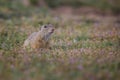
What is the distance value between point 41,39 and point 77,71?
11.9 feet

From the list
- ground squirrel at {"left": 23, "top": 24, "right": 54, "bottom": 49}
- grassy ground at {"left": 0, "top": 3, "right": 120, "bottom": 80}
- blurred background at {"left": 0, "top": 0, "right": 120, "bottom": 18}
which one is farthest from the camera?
blurred background at {"left": 0, "top": 0, "right": 120, "bottom": 18}

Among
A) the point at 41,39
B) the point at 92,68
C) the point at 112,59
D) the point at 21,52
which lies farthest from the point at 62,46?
the point at 92,68

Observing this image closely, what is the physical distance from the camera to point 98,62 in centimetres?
866

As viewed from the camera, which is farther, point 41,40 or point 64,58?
point 41,40

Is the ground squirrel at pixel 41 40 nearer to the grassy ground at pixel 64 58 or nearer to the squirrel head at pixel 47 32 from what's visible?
the squirrel head at pixel 47 32

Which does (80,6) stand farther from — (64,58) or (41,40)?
(64,58)

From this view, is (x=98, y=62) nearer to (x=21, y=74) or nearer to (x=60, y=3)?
(x=21, y=74)

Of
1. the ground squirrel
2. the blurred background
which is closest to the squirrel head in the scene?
the ground squirrel

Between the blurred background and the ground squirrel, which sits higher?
the ground squirrel

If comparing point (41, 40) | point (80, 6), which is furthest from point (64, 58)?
point (80, 6)

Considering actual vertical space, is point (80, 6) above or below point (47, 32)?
below

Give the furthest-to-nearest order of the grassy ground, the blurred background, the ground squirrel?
the blurred background → the ground squirrel → the grassy ground

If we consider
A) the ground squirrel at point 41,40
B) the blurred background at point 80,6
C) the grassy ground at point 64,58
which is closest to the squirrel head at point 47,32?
the ground squirrel at point 41,40

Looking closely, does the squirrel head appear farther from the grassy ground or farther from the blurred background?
the blurred background
